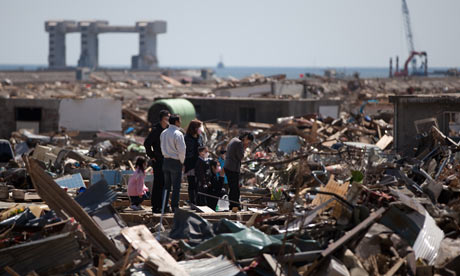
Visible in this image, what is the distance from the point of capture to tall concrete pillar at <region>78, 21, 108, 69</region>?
501 ft

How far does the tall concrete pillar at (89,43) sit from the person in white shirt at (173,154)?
144 metres

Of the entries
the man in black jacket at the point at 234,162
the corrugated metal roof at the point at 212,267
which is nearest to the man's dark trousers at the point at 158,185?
the man in black jacket at the point at 234,162

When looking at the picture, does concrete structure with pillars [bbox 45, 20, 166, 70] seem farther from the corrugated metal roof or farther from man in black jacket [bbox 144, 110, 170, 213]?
the corrugated metal roof

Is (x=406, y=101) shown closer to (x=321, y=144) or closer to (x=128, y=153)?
(x=321, y=144)

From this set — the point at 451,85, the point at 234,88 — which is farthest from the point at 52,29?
the point at 234,88

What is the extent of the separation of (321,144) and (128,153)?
4.79 meters

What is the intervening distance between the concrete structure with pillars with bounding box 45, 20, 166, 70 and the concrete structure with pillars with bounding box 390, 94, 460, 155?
137 m

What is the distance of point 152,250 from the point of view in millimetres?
7340

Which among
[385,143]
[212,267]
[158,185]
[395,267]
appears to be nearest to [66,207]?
[212,267]

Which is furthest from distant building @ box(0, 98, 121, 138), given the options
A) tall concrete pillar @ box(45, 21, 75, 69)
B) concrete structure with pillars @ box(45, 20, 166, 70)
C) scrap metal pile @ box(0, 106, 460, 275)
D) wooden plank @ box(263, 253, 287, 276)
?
tall concrete pillar @ box(45, 21, 75, 69)

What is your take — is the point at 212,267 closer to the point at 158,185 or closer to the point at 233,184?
the point at 158,185

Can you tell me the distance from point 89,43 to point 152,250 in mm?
151910

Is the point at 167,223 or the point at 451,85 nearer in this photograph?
the point at 167,223

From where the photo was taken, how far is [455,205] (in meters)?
8.69
